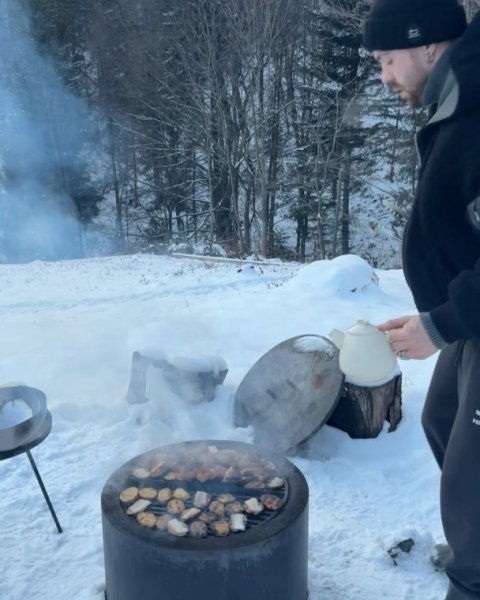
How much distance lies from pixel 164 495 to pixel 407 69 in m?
1.80

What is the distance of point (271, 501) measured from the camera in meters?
2.23

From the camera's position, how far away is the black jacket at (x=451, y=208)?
1.62m

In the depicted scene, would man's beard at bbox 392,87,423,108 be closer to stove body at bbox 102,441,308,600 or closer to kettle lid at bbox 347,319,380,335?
kettle lid at bbox 347,319,380,335

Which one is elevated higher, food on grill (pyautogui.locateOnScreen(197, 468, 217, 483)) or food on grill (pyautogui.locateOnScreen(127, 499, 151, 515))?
food on grill (pyautogui.locateOnScreen(127, 499, 151, 515))

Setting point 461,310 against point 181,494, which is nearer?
point 461,310

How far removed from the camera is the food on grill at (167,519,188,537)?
6.65 ft

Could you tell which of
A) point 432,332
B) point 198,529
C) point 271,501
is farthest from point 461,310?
point 198,529

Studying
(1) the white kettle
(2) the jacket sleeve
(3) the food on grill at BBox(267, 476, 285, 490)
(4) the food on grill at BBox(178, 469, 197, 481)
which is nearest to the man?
(2) the jacket sleeve

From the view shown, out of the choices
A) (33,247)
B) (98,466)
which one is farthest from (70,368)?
(33,247)

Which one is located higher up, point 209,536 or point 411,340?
point 411,340

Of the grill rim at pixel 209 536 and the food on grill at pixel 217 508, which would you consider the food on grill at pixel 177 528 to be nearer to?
the grill rim at pixel 209 536

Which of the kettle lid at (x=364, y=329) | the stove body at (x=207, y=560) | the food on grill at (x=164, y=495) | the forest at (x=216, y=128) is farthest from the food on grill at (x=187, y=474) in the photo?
the forest at (x=216, y=128)

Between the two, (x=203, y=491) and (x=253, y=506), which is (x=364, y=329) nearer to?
(x=253, y=506)

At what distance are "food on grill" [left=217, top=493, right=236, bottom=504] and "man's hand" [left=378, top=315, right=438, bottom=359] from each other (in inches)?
35.1
